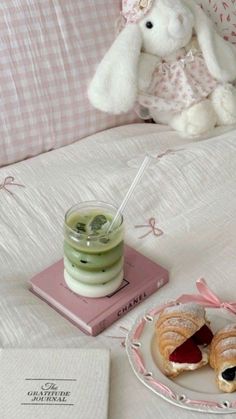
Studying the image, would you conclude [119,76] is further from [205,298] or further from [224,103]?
[205,298]

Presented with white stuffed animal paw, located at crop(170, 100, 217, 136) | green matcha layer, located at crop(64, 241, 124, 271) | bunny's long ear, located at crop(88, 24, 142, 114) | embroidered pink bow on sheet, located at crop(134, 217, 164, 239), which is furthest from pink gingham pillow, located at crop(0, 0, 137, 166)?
green matcha layer, located at crop(64, 241, 124, 271)

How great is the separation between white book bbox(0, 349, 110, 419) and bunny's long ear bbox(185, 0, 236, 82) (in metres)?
0.87

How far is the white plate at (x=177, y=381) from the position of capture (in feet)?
2.73

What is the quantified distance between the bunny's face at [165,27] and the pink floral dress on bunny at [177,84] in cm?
4

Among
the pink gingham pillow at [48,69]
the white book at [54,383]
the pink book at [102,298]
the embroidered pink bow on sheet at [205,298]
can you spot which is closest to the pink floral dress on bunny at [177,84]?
the pink gingham pillow at [48,69]

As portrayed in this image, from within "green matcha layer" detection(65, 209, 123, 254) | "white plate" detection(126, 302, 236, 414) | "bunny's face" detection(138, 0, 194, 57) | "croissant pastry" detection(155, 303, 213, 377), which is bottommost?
"white plate" detection(126, 302, 236, 414)

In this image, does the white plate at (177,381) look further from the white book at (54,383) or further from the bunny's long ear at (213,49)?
the bunny's long ear at (213,49)

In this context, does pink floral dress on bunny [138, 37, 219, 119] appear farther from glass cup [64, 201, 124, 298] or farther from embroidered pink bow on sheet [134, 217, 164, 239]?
glass cup [64, 201, 124, 298]

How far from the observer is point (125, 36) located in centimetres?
148

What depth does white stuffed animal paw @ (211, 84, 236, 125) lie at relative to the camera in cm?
156

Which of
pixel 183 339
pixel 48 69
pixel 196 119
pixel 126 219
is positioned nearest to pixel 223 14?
pixel 196 119

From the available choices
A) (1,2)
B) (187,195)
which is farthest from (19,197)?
(1,2)

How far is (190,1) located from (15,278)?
34.3 inches

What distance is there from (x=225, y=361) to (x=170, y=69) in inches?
34.5
